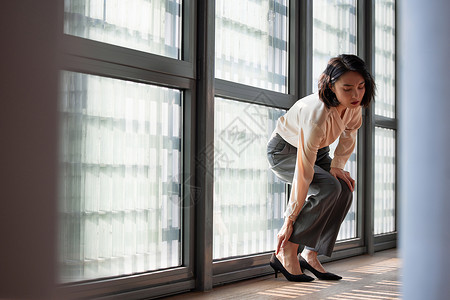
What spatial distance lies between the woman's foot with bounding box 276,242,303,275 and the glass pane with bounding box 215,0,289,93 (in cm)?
80

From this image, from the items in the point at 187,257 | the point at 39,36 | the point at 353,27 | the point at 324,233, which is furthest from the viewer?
the point at 353,27

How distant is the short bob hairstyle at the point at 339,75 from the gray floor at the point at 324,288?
2.56 ft

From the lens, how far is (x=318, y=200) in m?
2.46

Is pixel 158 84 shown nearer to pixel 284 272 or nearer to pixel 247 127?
pixel 247 127

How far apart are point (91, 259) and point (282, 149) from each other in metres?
1.12

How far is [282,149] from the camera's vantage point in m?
2.60

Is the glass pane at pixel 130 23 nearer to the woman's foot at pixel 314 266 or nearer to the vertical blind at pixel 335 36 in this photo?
the woman's foot at pixel 314 266

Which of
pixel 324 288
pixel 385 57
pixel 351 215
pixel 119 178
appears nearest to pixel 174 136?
pixel 119 178

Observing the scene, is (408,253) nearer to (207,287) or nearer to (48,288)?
(48,288)

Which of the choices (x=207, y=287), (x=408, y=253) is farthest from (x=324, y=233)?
(x=408, y=253)

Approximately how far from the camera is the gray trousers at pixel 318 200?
2.45 m

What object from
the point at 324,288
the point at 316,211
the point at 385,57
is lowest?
the point at 324,288

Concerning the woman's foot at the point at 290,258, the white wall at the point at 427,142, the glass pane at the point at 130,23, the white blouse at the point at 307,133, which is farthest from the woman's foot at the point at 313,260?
the white wall at the point at 427,142

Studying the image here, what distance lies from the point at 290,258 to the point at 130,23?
4.02ft
